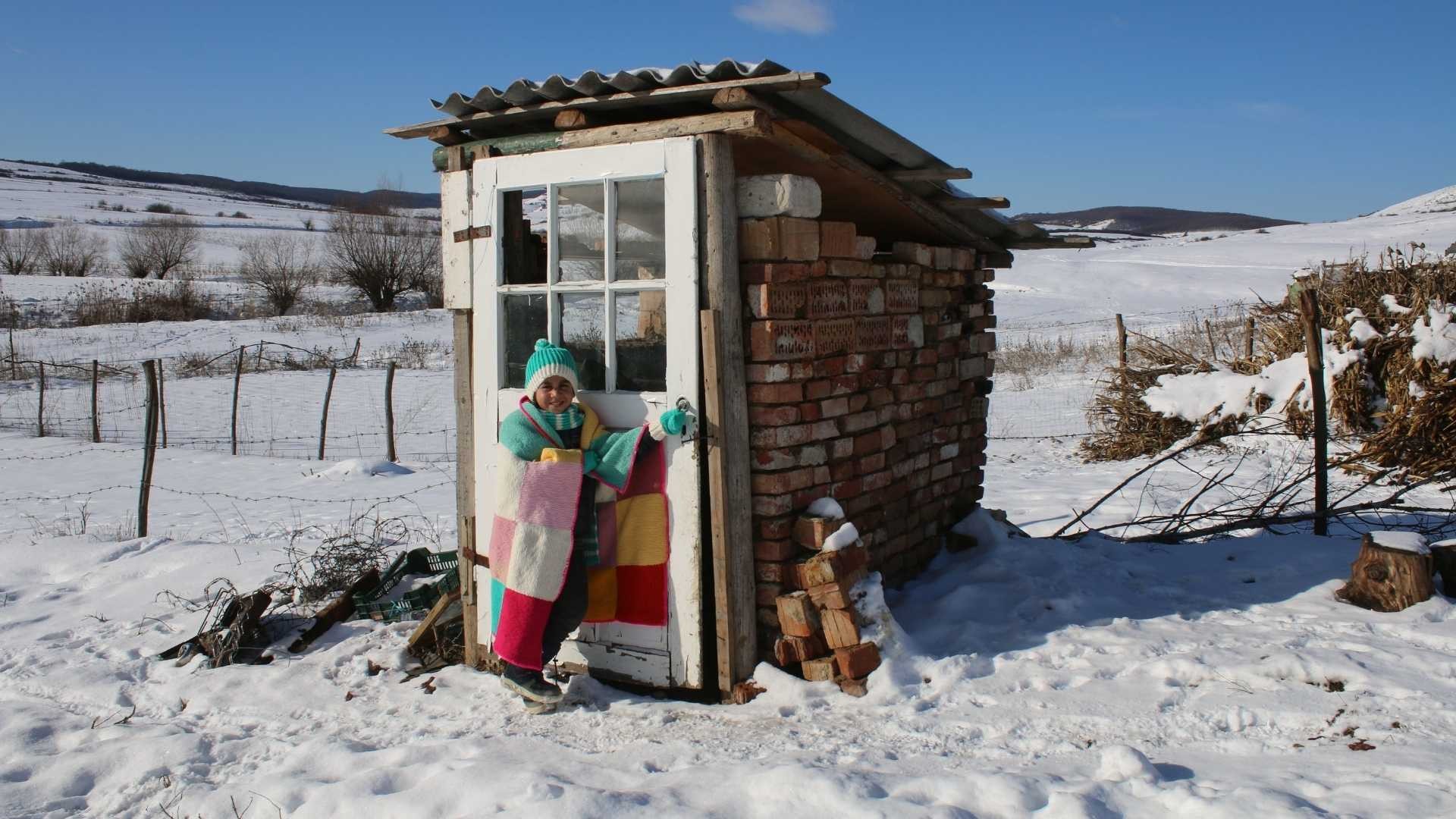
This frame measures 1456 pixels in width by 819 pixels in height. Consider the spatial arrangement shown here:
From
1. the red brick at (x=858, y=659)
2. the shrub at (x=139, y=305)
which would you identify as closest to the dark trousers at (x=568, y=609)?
the red brick at (x=858, y=659)

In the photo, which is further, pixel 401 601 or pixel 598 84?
pixel 401 601

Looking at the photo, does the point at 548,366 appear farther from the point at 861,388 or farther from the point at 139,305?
the point at 139,305

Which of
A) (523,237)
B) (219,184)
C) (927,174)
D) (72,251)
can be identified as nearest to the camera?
(523,237)

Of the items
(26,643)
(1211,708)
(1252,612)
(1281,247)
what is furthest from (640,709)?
(1281,247)

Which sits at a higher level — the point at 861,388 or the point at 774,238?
the point at 774,238

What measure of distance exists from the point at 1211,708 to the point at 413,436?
1202cm

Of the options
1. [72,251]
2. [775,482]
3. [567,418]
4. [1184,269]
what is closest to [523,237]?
[567,418]

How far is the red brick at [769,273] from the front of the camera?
13.4 feet

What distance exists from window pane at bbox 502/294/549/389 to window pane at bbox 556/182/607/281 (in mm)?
195

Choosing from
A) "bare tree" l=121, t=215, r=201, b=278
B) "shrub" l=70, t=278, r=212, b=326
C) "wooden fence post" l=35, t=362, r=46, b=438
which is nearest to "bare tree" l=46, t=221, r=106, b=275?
"bare tree" l=121, t=215, r=201, b=278

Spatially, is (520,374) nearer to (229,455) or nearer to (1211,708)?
(1211,708)

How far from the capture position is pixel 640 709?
3994 millimetres

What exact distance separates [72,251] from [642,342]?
130 ft

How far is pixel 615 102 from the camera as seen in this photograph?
4055 mm
